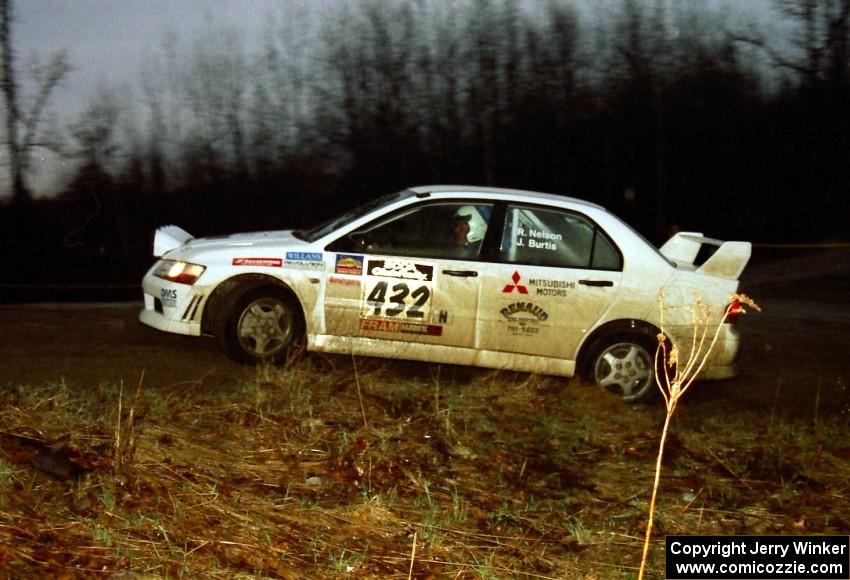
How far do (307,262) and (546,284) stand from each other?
184 cm

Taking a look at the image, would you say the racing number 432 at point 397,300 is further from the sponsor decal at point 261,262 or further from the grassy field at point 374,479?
the sponsor decal at point 261,262

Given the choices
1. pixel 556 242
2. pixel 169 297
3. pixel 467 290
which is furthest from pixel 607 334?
pixel 169 297

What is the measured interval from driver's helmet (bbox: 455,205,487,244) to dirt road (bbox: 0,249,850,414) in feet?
6.51

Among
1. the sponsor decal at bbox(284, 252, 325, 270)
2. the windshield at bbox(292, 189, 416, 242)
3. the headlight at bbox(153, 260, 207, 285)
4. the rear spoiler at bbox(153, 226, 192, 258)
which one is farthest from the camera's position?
the rear spoiler at bbox(153, 226, 192, 258)

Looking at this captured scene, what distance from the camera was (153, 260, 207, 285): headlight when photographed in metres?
8.62

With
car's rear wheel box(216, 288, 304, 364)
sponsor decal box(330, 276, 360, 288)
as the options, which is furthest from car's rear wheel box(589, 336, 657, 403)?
car's rear wheel box(216, 288, 304, 364)

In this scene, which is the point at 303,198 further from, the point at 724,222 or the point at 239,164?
the point at 724,222

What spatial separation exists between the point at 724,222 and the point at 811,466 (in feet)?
86.1

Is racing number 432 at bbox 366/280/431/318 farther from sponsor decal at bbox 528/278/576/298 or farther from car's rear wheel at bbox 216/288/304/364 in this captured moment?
sponsor decal at bbox 528/278/576/298

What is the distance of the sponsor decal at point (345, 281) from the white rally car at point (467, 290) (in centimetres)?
1

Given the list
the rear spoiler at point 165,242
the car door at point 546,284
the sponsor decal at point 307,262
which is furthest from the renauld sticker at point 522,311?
the rear spoiler at point 165,242

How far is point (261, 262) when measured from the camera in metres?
8.54

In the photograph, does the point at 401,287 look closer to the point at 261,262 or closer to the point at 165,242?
the point at 261,262

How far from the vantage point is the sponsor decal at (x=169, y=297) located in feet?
28.4
